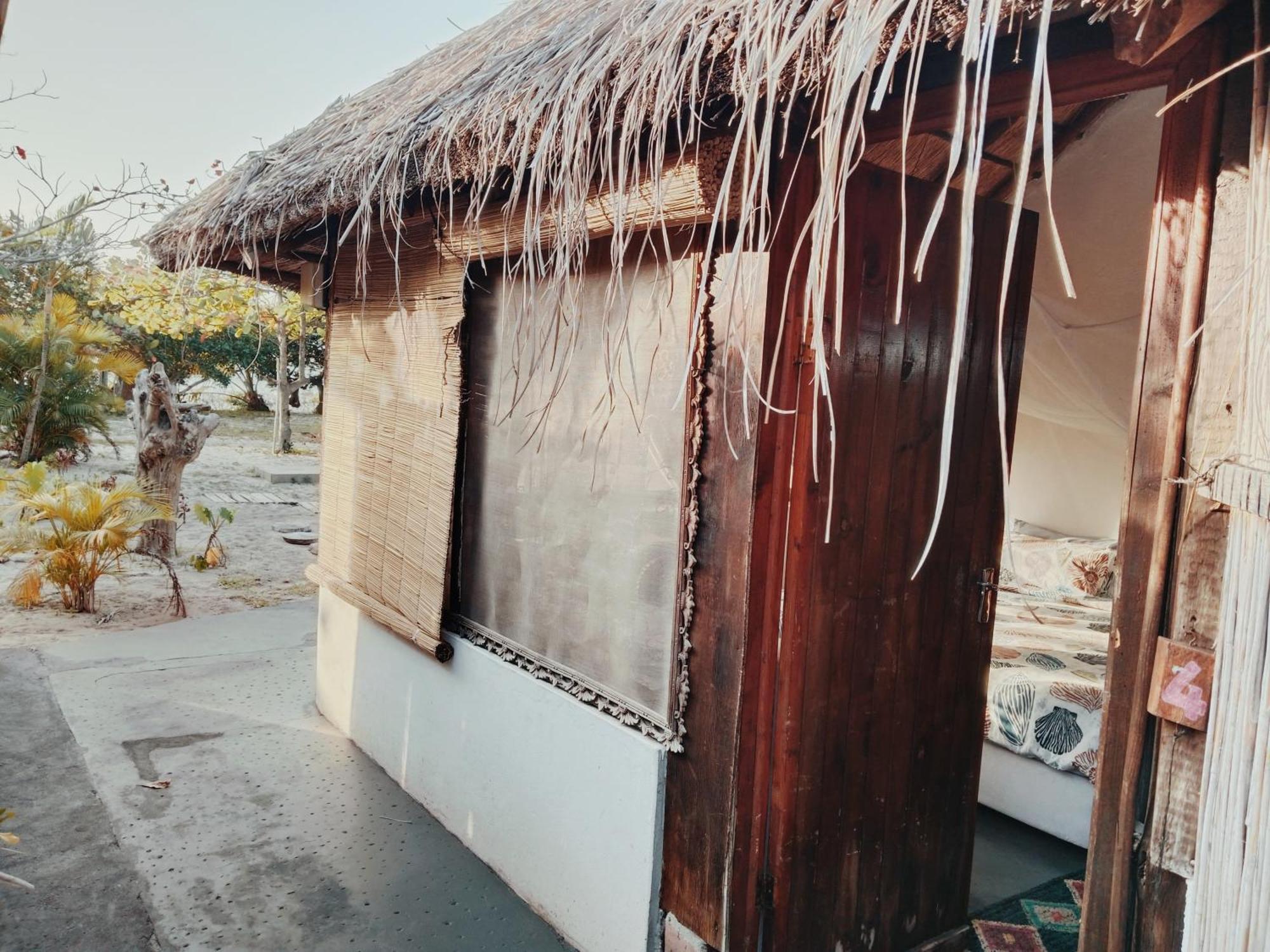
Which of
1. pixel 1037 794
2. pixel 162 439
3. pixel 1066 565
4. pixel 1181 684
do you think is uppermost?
pixel 1181 684

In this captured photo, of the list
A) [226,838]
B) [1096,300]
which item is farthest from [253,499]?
[1096,300]

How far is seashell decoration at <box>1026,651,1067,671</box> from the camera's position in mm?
3444

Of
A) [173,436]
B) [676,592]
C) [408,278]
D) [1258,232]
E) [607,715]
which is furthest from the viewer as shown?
[173,436]

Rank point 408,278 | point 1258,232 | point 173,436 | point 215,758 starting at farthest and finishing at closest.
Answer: point 173,436 < point 215,758 < point 408,278 < point 1258,232

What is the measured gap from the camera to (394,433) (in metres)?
3.39

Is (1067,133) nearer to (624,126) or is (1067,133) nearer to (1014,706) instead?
(624,126)

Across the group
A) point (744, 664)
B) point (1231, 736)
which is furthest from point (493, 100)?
point (1231, 736)

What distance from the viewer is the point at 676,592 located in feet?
7.16

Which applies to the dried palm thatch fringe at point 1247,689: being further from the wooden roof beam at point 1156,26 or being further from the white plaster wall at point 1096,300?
the white plaster wall at point 1096,300

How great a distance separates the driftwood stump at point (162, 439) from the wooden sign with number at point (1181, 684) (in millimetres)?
7091

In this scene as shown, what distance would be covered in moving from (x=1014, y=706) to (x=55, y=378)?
12.1 meters

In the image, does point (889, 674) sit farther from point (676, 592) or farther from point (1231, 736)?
point (1231, 736)

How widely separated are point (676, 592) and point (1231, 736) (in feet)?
4.21

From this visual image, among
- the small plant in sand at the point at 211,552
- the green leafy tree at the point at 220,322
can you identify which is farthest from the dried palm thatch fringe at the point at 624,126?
the small plant in sand at the point at 211,552
